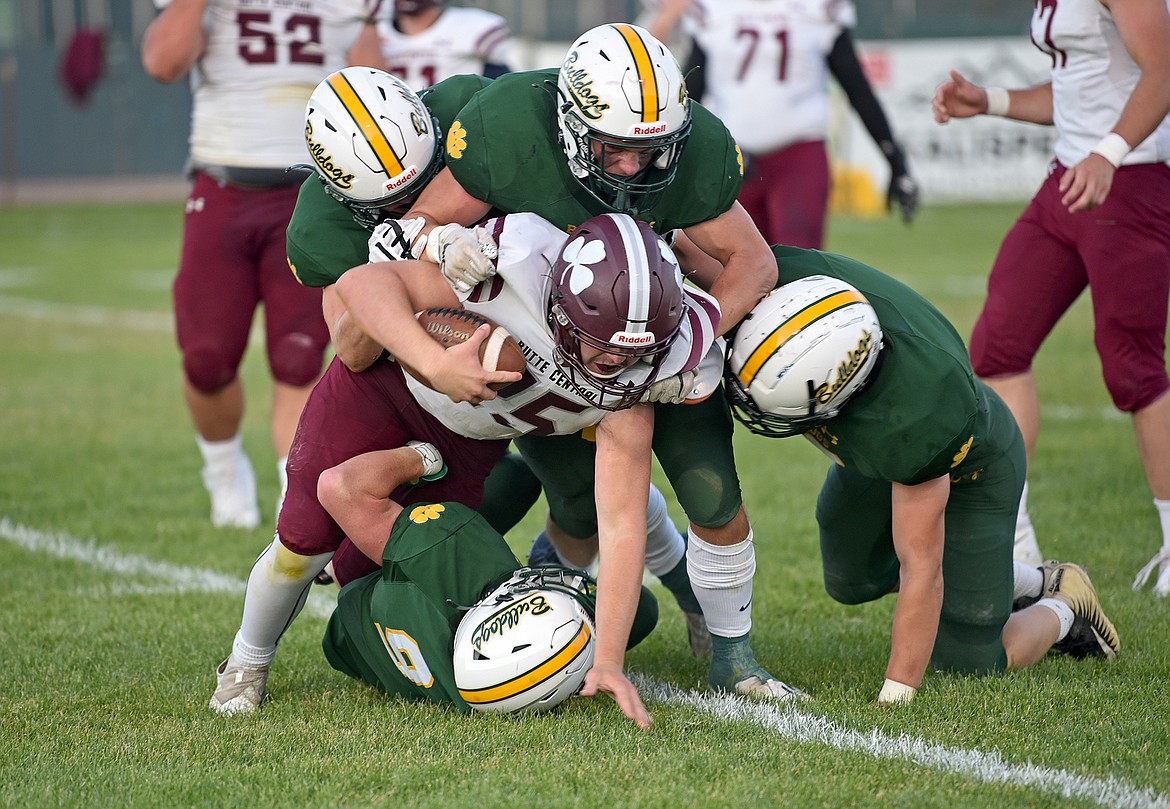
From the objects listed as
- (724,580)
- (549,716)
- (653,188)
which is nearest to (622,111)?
(653,188)

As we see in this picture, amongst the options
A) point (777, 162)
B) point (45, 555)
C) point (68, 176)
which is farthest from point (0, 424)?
point (68, 176)

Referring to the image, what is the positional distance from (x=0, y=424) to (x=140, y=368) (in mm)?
1898

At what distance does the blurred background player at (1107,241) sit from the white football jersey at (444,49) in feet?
9.81

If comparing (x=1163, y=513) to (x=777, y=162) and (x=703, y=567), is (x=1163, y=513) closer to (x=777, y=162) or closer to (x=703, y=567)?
(x=703, y=567)

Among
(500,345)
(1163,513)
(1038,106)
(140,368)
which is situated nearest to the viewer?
(500,345)

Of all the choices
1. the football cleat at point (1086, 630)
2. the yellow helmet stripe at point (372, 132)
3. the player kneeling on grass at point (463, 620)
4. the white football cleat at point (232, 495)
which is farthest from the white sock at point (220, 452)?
the football cleat at point (1086, 630)

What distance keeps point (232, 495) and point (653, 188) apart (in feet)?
9.30

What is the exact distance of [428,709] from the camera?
10.9 feet

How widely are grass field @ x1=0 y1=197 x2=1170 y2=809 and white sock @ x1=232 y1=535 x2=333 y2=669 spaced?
14cm

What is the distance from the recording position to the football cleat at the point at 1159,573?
429 centimetres

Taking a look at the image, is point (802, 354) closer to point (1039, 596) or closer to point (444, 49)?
point (1039, 596)

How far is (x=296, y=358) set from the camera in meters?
5.14

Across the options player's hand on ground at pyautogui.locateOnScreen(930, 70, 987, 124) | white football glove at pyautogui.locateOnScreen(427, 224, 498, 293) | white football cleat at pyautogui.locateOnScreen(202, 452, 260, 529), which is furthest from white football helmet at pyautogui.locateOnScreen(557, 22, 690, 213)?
white football cleat at pyautogui.locateOnScreen(202, 452, 260, 529)

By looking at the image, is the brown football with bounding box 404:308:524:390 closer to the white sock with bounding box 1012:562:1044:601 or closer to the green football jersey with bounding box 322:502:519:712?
the green football jersey with bounding box 322:502:519:712
